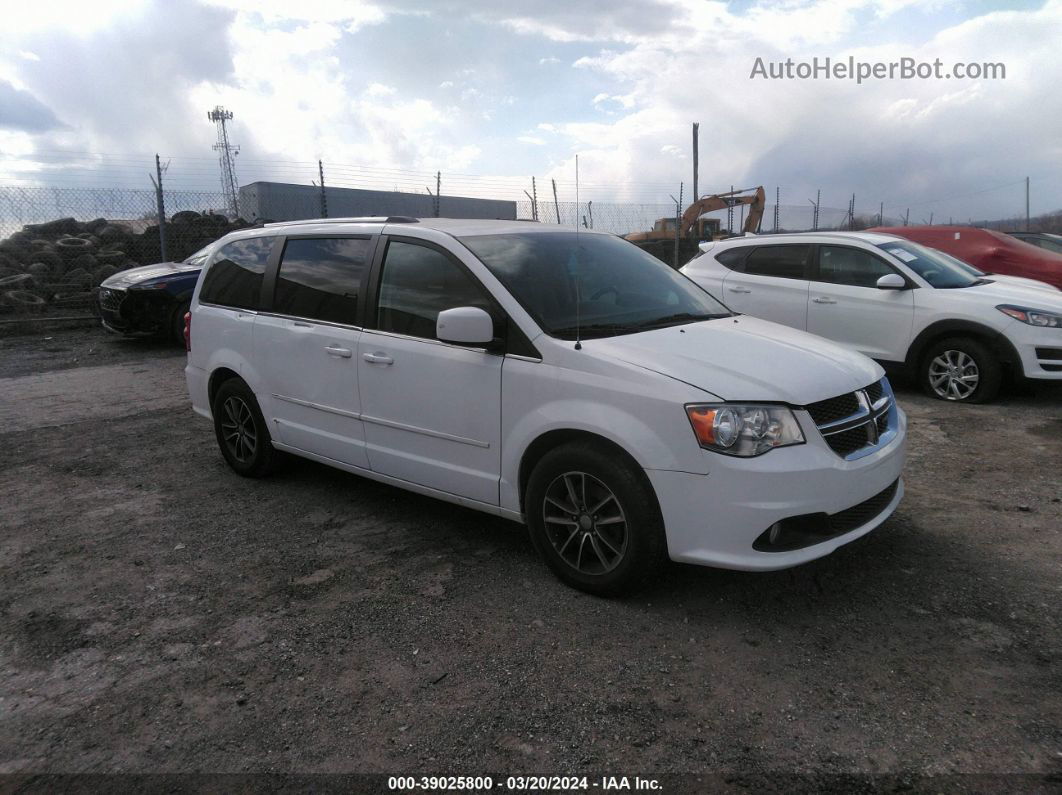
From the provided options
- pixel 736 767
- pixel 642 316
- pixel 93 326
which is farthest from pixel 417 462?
pixel 93 326

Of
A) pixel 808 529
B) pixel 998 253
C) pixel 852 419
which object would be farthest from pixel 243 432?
pixel 998 253

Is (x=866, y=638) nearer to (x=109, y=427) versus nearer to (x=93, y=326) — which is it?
(x=109, y=427)

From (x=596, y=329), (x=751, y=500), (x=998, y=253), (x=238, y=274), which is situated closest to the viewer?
(x=751, y=500)

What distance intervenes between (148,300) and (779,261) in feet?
29.0

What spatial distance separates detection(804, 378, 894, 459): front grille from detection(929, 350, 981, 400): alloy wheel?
13.1ft

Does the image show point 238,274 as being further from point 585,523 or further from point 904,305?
point 904,305

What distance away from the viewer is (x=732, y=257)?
27.8 feet

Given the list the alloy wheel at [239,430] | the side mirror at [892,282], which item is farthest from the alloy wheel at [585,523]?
the side mirror at [892,282]

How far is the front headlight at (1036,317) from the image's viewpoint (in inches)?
262

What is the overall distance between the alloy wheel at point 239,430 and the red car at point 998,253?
9308 millimetres

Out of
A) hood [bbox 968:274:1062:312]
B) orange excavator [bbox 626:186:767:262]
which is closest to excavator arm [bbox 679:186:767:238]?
orange excavator [bbox 626:186:767:262]

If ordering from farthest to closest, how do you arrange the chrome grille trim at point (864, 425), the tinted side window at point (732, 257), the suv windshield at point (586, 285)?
the tinted side window at point (732, 257), the suv windshield at point (586, 285), the chrome grille trim at point (864, 425)

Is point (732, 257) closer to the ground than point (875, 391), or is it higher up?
higher up

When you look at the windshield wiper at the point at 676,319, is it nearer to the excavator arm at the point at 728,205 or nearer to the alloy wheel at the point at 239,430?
the alloy wheel at the point at 239,430
